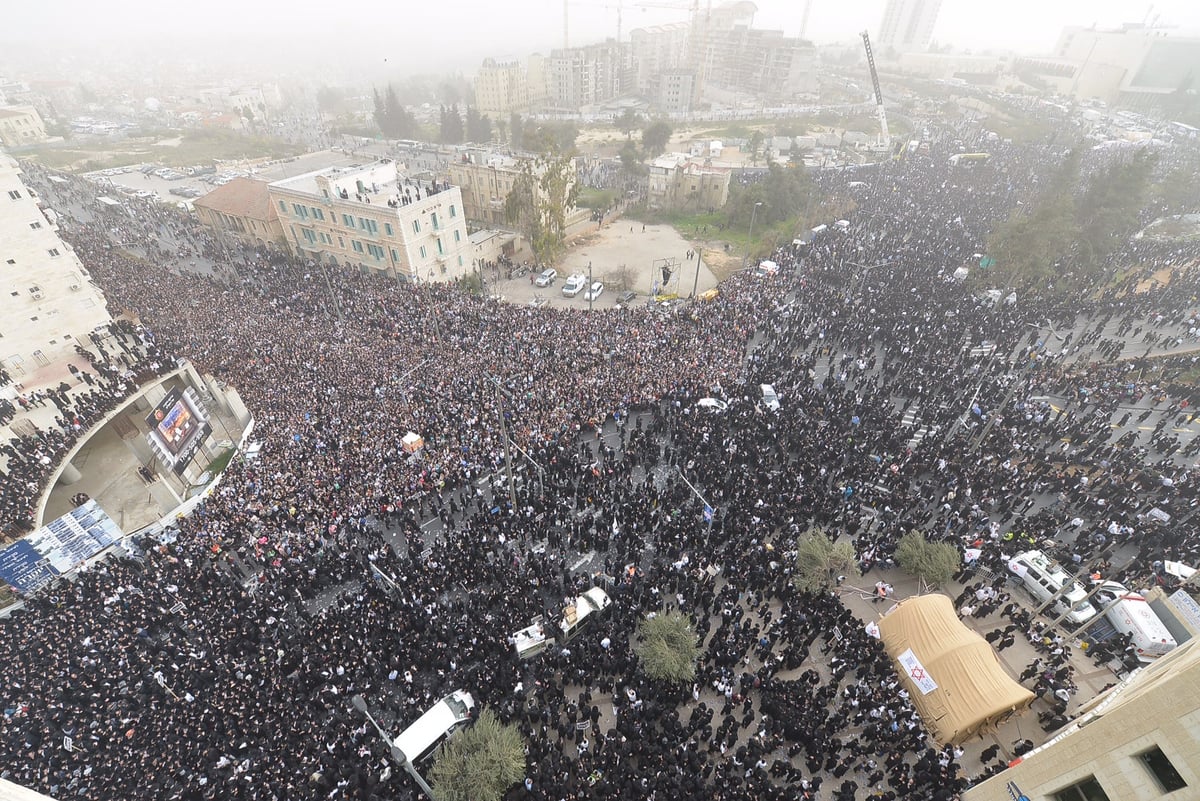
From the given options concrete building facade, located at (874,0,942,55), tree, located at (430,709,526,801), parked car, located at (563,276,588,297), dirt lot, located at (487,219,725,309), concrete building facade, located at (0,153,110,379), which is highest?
concrete building facade, located at (874,0,942,55)

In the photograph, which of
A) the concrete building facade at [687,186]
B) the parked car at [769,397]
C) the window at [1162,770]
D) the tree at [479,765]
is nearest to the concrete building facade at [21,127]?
the concrete building facade at [687,186]

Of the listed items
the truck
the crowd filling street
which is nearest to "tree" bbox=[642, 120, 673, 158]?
the crowd filling street

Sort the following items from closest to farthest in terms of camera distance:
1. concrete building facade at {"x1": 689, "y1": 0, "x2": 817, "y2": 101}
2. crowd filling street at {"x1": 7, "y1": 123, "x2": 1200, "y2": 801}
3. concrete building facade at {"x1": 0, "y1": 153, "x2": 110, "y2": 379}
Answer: crowd filling street at {"x1": 7, "y1": 123, "x2": 1200, "y2": 801} → concrete building facade at {"x1": 0, "y1": 153, "x2": 110, "y2": 379} → concrete building facade at {"x1": 689, "y1": 0, "x2": 817, "y2": 101}

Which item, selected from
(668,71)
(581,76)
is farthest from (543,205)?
(668,71)

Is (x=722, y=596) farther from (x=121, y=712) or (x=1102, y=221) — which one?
(x=1102, y=221)

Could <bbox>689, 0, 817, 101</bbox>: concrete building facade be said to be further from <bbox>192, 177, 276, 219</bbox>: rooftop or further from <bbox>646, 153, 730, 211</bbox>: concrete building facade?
<bbox>192, 177, 276, 219</bbox>: rooftop

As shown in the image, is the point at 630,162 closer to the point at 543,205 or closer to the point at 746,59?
the point at 543,205
